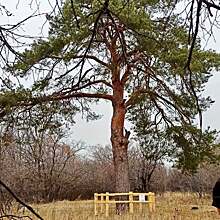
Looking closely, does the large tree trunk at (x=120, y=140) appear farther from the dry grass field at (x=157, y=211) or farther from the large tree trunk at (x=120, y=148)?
the dry grass field at (x=157, y=211)

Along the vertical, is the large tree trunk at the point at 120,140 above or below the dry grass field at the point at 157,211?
above

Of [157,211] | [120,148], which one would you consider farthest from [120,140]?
[157,211]

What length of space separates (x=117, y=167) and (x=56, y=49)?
4.32 meters

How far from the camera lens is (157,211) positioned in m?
13.3

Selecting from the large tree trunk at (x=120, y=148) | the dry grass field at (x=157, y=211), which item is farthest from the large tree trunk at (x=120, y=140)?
the dry grass field at (x=157, y=211)

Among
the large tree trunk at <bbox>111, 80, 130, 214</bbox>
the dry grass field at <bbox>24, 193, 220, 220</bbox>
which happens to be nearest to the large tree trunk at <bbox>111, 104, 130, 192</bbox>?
the large tree trunk at <bbox>111, 80, 130, 214</bbox>

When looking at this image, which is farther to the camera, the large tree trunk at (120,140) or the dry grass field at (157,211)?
the large tree trunk at (120,140)

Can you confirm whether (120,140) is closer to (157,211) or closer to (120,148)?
(120,148)

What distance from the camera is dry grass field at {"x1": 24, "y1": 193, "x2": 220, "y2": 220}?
36.3 ft

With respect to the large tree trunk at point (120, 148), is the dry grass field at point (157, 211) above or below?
below

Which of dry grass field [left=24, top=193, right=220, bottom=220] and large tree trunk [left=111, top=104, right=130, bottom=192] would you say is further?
large tree trunk [left=111, top=104, right=130, bottom=192]

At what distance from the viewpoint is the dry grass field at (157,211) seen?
11.1 meters

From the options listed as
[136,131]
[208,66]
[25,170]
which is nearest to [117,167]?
[136,131]

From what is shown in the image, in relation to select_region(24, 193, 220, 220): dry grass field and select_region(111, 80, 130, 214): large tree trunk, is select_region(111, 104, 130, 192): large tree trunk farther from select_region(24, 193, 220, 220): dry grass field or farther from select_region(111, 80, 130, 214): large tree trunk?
select_region(24, 193, 220, 220): dry grass field
